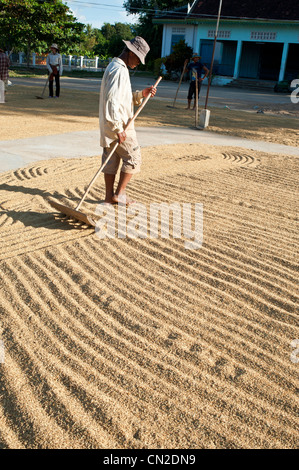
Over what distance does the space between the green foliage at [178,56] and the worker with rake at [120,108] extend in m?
28.1

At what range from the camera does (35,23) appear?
2777 cm

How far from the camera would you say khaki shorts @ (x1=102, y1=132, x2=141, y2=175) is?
486 centimetres

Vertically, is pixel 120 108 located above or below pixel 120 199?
above

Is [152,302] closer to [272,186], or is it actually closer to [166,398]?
[166,398]

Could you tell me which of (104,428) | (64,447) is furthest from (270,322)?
(64,447)

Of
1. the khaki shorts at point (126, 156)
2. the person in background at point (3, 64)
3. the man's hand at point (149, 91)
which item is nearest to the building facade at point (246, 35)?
the person in background at point (3, 64)

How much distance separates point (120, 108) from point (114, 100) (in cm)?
13

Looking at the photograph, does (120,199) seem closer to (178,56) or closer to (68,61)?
(178,56)

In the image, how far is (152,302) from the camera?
3406 mm

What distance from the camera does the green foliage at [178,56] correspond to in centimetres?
3105

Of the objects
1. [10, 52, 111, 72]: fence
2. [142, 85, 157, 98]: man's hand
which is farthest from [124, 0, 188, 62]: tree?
[142, 85, 157, 98]: man's hand

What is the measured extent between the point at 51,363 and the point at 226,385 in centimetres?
105

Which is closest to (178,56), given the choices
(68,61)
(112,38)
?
(68,61)

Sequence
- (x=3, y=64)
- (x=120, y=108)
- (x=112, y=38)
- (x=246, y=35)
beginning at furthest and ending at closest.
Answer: (x=112, y=38) → (x=246, y=35) → (x=3, y=64) → (x=120, y=108)
